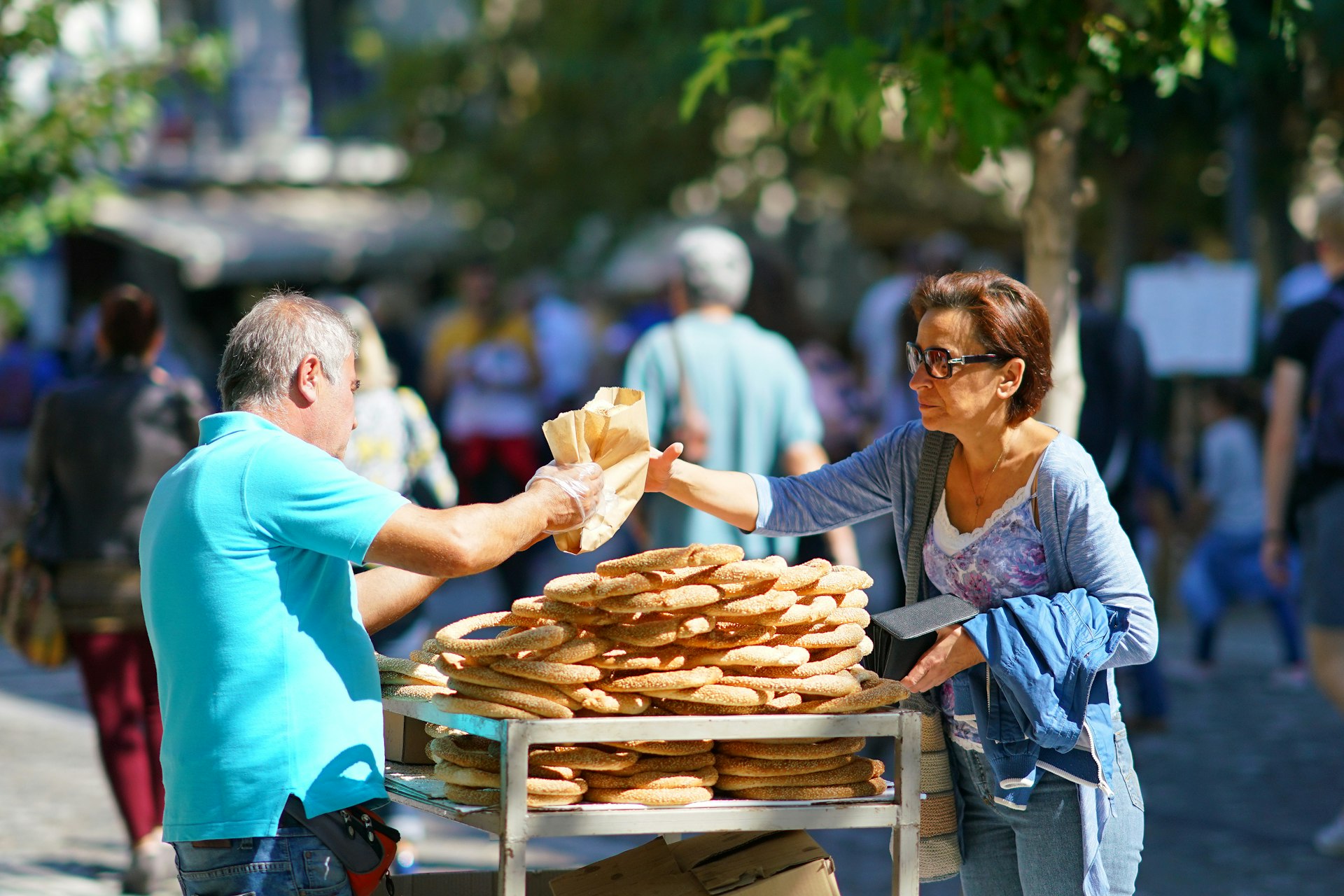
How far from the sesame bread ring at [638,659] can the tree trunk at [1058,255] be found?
197 cm

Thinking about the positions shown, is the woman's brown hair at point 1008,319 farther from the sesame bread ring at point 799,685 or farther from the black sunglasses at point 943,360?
the sesame bread ring at point 799,685

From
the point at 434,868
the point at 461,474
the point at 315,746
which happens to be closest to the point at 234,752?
the point at 315,746

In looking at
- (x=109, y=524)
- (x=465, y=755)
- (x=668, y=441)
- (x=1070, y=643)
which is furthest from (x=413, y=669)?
(x=109, y=524)

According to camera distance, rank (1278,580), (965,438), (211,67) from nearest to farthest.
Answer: (965,438) → (1278,580) → (211,67)

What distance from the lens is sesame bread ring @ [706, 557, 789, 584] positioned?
2943mm

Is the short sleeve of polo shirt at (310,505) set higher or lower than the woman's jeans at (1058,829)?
higher

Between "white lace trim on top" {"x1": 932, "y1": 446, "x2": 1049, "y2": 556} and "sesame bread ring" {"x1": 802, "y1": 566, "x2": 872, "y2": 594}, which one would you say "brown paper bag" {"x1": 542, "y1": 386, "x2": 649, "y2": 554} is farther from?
"white lace trim on top" {"x1": 932, "y1": 446, "x2": 1049, "y2": 556}

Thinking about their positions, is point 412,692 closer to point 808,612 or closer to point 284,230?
point 808,612

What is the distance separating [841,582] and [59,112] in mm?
5715

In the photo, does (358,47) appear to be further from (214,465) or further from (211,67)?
→ (214,465)

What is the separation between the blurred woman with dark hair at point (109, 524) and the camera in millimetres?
5652

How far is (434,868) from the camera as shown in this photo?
5.62 m

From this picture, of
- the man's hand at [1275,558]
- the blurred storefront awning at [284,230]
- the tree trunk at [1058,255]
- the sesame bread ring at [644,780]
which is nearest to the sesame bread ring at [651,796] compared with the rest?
the sesame bread ring at [644,780]

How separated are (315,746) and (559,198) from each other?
45.6ft
